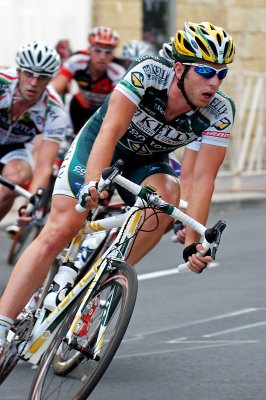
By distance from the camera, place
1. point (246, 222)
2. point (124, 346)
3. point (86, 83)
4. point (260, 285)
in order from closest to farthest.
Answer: point (124, 346), point (260, 285), point (86, 83), point (246, 222)

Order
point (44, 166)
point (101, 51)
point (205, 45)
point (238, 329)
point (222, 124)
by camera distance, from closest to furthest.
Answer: point (205, 45)
point (222, 124)
point (238, 329)
point (44, 166)
point (101, 51)

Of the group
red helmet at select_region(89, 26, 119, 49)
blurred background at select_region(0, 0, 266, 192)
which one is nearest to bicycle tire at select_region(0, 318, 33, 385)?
red helmet at select_region(89, 26, 119, 49)

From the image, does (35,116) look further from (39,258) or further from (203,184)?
(203,184)

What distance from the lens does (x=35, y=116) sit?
9102 mm

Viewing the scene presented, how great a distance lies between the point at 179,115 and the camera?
6383 millimetres

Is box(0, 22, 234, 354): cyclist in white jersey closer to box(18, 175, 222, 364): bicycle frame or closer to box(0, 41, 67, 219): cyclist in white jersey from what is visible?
box(18, 175, 222, 364): bicycle frame

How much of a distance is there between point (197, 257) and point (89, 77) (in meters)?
6.97

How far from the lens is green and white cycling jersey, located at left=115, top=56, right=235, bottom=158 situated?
6219 millimetres

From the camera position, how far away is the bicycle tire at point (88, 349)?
5.56 metres

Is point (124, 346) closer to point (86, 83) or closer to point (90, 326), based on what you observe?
point (90, 326)

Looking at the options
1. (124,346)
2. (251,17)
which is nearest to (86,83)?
(124,346)

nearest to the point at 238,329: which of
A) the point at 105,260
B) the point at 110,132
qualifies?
the point at 105,260

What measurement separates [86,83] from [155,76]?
20.5 ft

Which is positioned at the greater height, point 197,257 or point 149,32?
point 197,257
